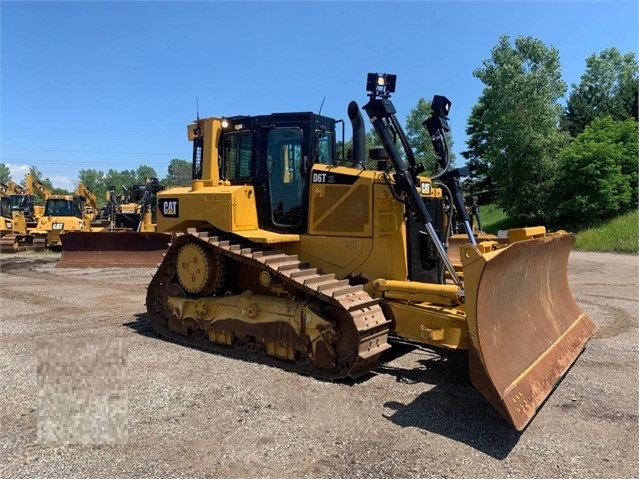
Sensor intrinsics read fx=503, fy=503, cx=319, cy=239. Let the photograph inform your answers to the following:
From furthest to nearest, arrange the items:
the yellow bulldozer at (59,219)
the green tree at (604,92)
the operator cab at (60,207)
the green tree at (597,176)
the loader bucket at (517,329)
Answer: the green tree at (604,92)
the green tree at (597,176)
the operator cab at (60,207)
the yellow bulldozer at (59,219)
the loader bucket at (517,329)

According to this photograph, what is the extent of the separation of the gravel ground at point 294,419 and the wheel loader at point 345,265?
12.7 inches

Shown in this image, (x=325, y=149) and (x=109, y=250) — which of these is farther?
(x=109, y=250)

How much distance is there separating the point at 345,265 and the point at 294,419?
230cm

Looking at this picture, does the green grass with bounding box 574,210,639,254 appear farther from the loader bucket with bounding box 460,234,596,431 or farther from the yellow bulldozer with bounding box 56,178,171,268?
the yellow bulldozer with bounding box 56,178,171,268

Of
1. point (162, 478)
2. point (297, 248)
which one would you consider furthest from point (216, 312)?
point (162, 478)

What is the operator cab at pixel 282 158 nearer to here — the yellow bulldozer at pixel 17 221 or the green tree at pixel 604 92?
the yellow bulldozer at pixel 17 221

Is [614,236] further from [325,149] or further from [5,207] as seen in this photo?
[5,207]

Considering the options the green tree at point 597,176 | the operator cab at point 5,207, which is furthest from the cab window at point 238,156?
the green tree at point 597,176

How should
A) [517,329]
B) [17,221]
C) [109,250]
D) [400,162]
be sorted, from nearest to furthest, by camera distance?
1. [517,329]
2. [400,162]
3. [109,250]
4. [17,221]

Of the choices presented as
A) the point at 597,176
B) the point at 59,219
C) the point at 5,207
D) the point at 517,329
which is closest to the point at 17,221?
the point at 59,219

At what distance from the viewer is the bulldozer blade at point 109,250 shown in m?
15.1

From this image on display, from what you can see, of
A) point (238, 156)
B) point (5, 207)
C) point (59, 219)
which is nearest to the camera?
point (238, 156)

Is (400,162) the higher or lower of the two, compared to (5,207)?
higher

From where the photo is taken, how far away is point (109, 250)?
15.2m
